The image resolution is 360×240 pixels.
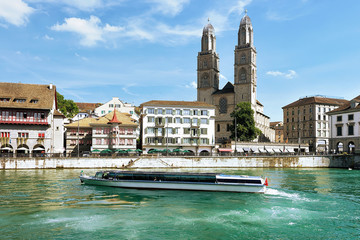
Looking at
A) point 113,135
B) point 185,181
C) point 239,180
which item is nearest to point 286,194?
point 239,180

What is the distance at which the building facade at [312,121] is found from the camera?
110 metres

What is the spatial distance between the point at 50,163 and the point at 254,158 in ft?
132

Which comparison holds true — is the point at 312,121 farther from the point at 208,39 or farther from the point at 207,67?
the point at 208,39

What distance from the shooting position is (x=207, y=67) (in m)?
120

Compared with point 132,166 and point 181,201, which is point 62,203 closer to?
point 181,201

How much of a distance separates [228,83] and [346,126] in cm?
5242

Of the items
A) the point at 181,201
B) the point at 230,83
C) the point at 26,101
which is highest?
the point at 230,83

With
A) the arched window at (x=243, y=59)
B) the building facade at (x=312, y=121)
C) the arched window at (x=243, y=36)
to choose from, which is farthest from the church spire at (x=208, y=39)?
the building facade at (x=312, y=121)

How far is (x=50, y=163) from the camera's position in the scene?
58.6m

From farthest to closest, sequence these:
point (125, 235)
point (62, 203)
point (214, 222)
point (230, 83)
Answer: point (230, 83) → point (62, 203) → point (214, 222) → point (125, 235)

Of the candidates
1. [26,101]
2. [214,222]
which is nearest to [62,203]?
[214,222]

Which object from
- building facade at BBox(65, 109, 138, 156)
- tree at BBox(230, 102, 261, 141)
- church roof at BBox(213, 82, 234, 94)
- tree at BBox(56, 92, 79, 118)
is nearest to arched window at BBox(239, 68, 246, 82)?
church roof at BBox(213, 82, 234, 94)

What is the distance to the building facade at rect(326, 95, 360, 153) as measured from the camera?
7331 centimetres

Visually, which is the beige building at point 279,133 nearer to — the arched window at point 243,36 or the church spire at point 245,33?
the church spire at point 245,33
